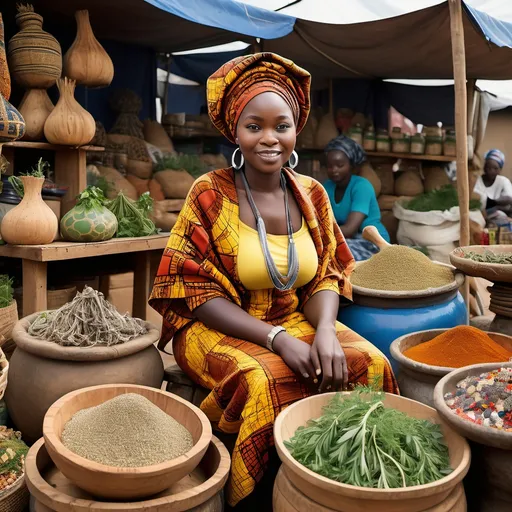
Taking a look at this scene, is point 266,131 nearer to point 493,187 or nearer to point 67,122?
point 67,122

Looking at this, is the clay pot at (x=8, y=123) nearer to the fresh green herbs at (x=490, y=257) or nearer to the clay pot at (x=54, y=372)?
the clay pot at (x=54, y=372)

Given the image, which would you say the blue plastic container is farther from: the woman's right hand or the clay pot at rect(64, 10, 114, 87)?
the clay pot at rect(64, 10, 114, 87)

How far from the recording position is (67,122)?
3.95 m

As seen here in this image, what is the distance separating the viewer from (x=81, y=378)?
213cm

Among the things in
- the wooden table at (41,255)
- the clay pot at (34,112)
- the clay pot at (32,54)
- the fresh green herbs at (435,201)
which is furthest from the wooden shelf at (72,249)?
the fresh green herbs at (435,201)

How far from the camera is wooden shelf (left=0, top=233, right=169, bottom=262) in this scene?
3500mm

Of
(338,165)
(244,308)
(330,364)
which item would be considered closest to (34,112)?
(244,308)

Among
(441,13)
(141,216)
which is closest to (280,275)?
(141,216)

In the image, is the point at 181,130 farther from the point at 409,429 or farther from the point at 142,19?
the point at 409,429

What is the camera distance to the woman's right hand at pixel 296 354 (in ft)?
6.83

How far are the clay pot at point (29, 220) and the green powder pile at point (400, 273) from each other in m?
1.78

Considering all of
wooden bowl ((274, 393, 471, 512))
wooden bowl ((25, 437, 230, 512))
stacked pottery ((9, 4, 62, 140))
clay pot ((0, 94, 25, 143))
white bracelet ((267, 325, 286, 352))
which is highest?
stacked pottery ((9, 4, 62, 140))

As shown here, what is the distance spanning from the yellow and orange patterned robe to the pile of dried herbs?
216mm

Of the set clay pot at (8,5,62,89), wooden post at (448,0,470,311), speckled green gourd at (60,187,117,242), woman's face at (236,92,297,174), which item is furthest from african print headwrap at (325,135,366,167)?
woman's face at (236,92,297,174)
